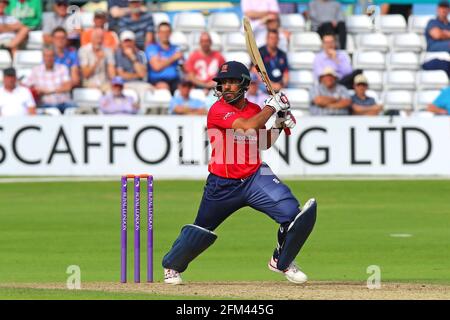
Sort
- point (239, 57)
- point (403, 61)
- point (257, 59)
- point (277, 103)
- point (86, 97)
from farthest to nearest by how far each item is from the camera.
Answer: point (403, 61)
point (239, 57)
point (86, 97)
point (257, 59)
point (277, 103)

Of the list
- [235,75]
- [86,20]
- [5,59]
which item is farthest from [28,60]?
[235,75]

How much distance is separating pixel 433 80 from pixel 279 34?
2.59 metres

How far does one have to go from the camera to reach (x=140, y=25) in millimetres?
22781

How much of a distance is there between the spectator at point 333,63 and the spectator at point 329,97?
0.73 metres

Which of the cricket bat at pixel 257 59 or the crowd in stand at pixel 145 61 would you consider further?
the crowd in stand at pixel 145 61

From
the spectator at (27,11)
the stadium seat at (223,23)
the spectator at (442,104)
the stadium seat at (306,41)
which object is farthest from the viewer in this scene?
the stadium seat at (223,23)

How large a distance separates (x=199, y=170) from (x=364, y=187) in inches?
98.1

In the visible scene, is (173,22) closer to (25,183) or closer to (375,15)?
(375,15)

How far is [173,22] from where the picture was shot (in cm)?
2389

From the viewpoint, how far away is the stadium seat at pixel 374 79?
23156mm

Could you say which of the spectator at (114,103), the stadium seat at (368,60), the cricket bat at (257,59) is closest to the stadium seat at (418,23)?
the stadium seat at (368,60)

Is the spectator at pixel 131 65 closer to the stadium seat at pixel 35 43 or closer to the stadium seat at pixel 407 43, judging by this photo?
the stadium seat at pixel 35 43

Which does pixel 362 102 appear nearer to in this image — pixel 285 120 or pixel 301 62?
pixel 301 62

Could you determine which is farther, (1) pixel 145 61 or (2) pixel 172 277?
(1) pixel 145 61
